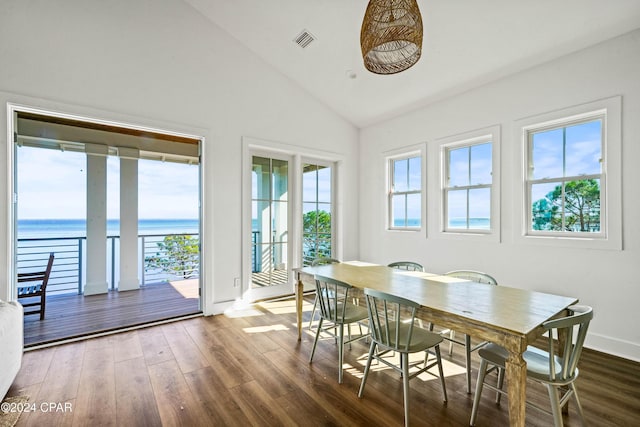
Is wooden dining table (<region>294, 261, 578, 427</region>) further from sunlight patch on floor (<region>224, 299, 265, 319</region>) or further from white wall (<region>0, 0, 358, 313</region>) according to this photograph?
white wall (<region>0, 0, 358, 313</region>)

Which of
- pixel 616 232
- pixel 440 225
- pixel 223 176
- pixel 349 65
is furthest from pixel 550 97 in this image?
pixel 223 176

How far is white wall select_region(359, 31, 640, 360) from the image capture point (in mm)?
Result: 2580

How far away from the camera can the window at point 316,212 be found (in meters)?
4.85

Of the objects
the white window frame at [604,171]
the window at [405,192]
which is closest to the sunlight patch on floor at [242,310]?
the window at [405,192]

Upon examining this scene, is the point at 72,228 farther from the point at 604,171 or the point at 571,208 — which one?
the point at 604,171

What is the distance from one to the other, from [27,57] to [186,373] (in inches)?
132

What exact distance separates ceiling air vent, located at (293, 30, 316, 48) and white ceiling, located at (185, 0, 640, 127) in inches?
2.0

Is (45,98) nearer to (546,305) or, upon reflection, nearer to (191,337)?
(191,337)

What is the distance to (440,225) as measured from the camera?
404 cm

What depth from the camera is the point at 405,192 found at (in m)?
4.64

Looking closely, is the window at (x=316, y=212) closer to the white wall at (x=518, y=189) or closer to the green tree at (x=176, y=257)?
the white wall at (x=518, y=189)

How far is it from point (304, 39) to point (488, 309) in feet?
12.0

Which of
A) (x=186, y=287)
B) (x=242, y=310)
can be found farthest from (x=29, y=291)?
(x=242, y=310)

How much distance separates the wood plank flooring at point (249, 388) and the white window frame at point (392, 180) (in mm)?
2063
